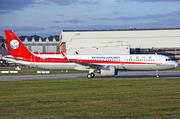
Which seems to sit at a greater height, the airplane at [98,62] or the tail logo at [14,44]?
the tail logo at [14,44]

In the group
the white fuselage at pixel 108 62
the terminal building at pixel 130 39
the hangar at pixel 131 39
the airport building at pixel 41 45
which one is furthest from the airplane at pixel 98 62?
the airport building at pixel 41 45

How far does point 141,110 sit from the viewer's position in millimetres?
12180

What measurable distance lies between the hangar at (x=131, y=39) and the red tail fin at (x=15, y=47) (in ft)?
156

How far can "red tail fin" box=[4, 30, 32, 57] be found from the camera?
117ft

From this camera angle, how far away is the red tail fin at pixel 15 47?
35750mm

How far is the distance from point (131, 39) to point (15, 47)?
2286 inches

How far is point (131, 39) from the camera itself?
288 ft

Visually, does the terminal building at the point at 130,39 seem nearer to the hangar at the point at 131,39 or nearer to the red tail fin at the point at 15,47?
the hangar at the point at 131,39

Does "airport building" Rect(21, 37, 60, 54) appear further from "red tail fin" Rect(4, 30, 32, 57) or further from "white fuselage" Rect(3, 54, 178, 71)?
"white fuselage" Rect(3, 54, 178, 71)

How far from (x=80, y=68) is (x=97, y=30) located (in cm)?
5867

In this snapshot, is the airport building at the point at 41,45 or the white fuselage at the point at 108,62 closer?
the white fuselage at the point at 108,62

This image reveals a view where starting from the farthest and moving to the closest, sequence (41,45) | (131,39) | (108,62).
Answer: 1. (41,45)
2. (131,39)
3. (108,62)

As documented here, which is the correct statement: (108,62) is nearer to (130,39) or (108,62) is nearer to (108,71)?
(108,71)

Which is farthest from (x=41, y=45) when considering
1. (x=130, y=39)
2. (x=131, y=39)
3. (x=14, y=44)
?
(x=14, y=44)
